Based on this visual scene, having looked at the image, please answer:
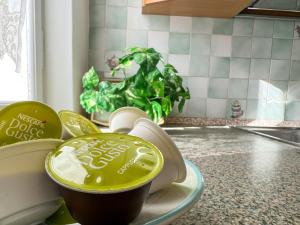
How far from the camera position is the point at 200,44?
1236 millimetres

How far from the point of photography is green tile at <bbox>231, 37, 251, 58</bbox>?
4.10 feet

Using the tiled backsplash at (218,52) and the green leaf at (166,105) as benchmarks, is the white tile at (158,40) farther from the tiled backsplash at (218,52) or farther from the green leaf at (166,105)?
the green leaf at (166,105)

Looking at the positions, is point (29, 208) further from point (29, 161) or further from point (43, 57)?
point (43, 57)

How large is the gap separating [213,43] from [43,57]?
2.53 ft

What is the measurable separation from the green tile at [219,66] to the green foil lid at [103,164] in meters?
1.07

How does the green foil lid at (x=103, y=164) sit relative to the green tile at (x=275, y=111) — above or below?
above

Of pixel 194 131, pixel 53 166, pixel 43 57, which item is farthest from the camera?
pixel 194 131

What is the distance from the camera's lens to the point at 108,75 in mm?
1217

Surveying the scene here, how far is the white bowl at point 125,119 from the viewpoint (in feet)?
1.48

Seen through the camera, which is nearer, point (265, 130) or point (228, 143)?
point (228, 143)

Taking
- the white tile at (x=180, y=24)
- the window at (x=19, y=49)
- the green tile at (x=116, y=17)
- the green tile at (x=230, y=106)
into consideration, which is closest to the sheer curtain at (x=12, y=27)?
the window at (x=19, y=49)

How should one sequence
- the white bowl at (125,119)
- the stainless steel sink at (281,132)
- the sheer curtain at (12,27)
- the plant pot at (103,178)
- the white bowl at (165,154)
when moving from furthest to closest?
the stainless steel sink at (281,132)
the sheer curtain at (12,27)
the white bowl at (125,119)
the white bowl at (165,154)
the plant pot at (103,178)

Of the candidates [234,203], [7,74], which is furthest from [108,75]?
[234,203]

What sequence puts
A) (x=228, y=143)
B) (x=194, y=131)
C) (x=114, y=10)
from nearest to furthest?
(x=228, y=143), (x=194, y=131), (x=114, y=10)
